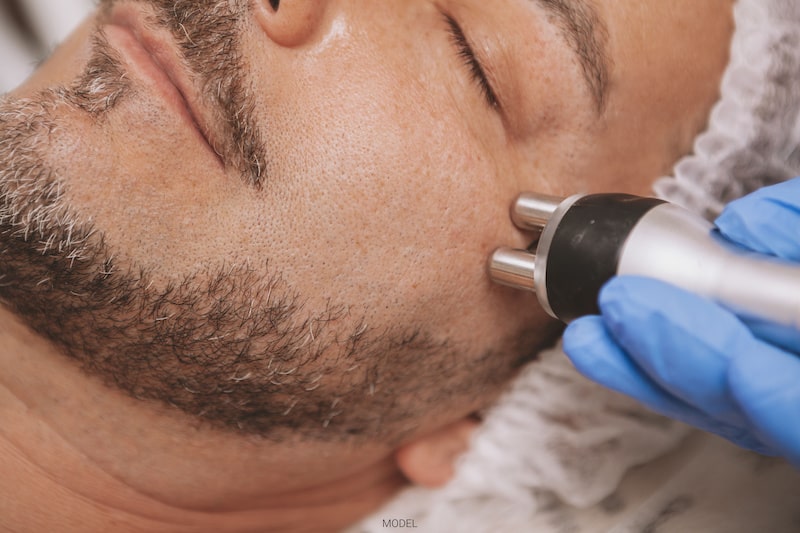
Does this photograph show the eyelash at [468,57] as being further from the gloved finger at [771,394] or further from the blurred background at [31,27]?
the blurred background at [31,27]

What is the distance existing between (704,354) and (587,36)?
17.5 inches

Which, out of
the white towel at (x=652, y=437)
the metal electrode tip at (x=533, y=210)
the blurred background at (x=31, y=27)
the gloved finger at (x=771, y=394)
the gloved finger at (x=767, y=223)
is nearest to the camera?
the gloved finger at (x=771, y=394)

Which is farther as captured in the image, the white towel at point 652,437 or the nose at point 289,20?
the white towel at point 652,437

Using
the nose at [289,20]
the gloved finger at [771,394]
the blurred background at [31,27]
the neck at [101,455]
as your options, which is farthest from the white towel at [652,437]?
the blurred background at [31,27]

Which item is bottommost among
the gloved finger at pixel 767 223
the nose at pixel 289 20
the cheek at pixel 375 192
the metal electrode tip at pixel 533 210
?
the gloved finger at pixel 767 223

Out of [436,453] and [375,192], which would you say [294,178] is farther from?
[436,453]

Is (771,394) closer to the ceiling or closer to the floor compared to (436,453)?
closer to the ceiling

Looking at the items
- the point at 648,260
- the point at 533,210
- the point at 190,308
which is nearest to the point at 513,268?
the point at 533,210

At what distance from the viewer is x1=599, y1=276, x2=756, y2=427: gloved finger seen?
0.67 metres

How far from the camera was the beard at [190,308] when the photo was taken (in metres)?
0.81

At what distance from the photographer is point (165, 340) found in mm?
834

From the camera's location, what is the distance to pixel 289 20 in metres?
0.83

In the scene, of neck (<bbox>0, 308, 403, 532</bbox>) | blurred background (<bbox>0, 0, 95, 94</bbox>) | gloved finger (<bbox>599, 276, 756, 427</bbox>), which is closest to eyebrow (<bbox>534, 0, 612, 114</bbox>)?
gloved finger (<bbox>599, 276, 756, 427</bbox>)

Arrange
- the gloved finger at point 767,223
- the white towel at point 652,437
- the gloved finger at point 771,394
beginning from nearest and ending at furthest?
1. the gloved finger at point 771,394
2. the gloved finger at point 767,223
3. the white towel at point 652,437
